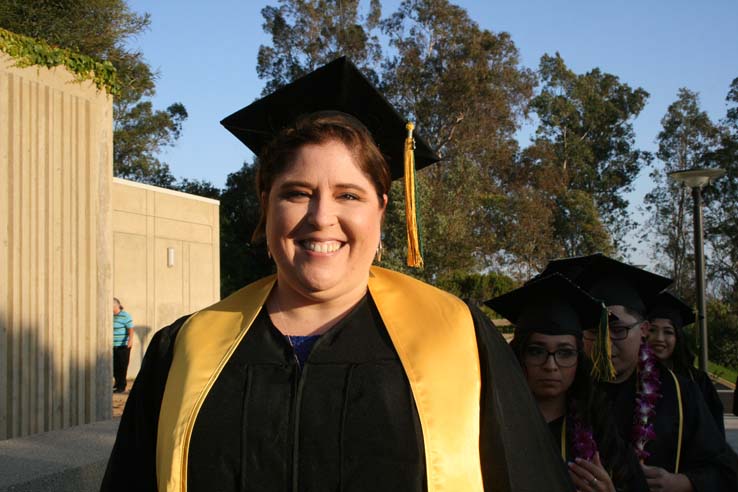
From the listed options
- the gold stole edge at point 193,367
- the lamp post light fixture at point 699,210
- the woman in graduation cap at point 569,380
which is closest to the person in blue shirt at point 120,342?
the lamp post light fixture at point 699,210

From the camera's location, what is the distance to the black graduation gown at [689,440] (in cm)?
341

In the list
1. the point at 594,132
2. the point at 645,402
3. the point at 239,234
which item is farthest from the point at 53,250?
the point at 594,132

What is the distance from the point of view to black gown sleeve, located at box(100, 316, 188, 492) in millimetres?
2121

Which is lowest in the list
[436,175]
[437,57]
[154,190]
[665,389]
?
[665,389]

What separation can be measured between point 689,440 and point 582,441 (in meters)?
0.87

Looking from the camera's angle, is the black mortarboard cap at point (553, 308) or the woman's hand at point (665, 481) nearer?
the woman's hand at point (665, 481)

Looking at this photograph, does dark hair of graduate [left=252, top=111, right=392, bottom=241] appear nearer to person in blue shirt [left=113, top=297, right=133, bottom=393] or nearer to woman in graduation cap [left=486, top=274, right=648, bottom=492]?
woman in graduation cap [left=486, top=274, right=648, bottom=492]

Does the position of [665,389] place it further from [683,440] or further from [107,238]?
[107,238]

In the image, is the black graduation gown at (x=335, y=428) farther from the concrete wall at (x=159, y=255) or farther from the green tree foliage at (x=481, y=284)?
the green tree foliage at (x=481, y=284)

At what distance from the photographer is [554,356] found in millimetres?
3262

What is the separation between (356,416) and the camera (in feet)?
6.46

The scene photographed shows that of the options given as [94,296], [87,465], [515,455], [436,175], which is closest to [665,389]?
[515,455]

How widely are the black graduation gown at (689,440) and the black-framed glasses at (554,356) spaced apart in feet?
1.74

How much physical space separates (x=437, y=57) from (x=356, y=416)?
28.1 metres
